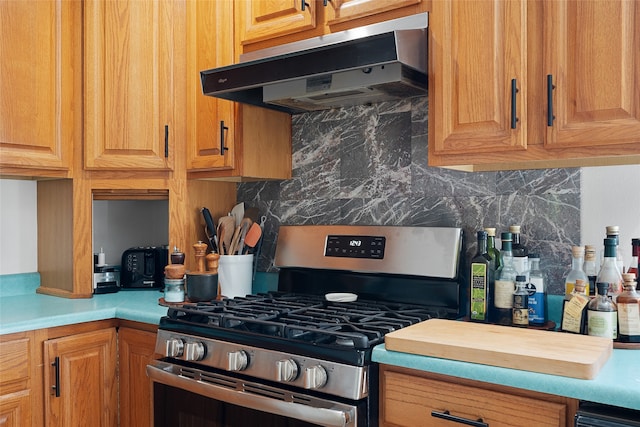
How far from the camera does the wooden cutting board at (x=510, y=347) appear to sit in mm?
1209

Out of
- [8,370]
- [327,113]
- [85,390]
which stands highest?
[327,113]

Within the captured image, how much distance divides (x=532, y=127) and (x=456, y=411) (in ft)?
2.57

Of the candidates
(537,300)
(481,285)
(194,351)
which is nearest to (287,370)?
(194,351)

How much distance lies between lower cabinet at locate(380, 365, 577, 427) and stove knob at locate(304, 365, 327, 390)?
5.9 inches

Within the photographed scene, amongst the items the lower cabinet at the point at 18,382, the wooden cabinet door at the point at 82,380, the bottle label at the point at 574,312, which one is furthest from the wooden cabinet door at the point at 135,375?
the bottle label at the point at 574,312

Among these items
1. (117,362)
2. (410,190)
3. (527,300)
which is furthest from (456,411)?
(117,362)

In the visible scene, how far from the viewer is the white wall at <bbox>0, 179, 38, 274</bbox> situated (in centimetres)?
249

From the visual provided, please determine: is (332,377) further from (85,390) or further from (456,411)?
(85,390)

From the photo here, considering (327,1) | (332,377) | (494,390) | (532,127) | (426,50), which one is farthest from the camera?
(327,1)

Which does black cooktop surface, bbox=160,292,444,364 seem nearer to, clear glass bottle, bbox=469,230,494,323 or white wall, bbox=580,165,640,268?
clear glass bottle, bbox=469,230,494,323

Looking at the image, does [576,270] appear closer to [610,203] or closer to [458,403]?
[610,203]

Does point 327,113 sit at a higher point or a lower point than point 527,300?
higher

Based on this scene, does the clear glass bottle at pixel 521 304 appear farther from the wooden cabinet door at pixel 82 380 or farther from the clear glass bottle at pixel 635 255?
the wooden cabinet door at pixel 82 380

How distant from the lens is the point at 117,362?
2.13 m
